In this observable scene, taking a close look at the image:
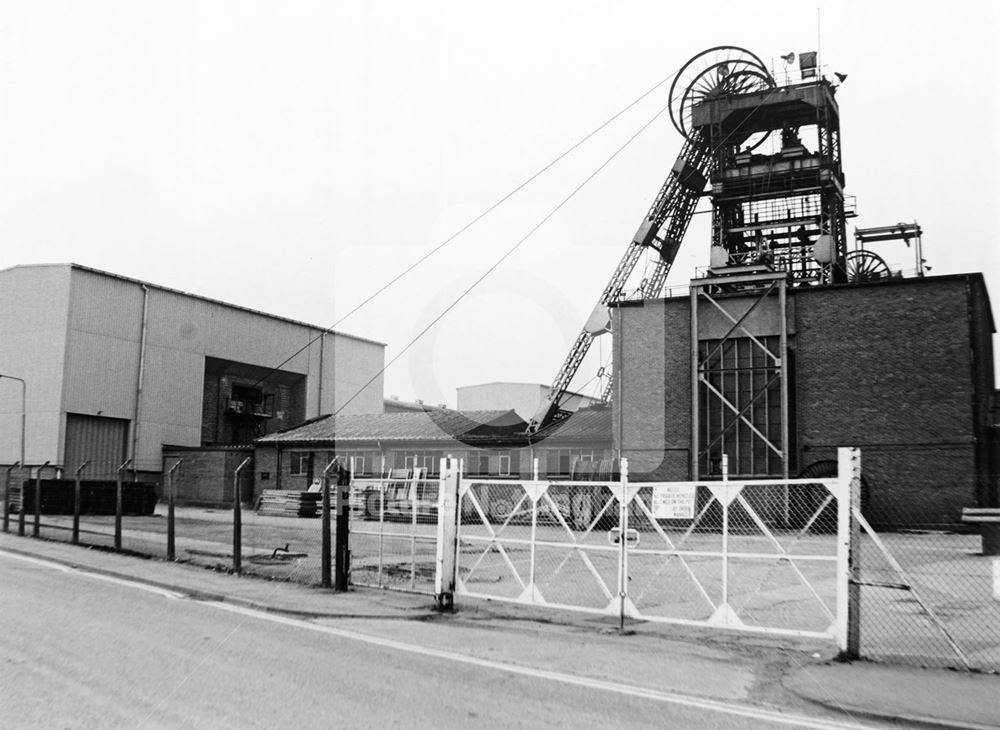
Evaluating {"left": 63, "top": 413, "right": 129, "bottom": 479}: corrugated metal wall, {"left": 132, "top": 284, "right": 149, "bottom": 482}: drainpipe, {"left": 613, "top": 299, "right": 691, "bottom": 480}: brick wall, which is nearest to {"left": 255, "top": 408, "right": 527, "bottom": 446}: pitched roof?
{"left": 613, "top": 299, "right": 691, "bottom": 480}: brick wall

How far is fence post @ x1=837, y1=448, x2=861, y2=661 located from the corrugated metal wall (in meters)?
47.9

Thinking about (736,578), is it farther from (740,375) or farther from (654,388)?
(654,388)

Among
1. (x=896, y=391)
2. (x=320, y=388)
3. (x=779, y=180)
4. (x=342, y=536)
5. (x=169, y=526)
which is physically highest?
(x=779, y=180)

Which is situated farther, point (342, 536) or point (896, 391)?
point (896, 391)

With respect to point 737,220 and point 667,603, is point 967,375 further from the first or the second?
point 667,603

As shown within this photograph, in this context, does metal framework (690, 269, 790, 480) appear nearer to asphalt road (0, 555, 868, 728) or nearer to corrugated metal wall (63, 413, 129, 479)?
asphalt road (0, 555, 868, 728)

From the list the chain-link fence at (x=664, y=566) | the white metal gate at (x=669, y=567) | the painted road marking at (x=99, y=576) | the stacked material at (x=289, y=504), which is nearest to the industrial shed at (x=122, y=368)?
the stacked material at (x=289, y=504)

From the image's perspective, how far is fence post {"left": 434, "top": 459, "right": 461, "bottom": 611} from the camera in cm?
1220

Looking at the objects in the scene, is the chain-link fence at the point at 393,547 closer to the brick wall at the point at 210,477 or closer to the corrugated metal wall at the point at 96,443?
the brick wall at the point at 210,477

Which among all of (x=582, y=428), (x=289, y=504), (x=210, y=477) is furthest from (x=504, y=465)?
(x=210, y=477)

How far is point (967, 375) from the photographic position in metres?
31.0

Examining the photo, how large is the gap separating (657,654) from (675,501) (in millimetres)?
Answer: 2287

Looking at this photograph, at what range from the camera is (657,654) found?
9312 mm

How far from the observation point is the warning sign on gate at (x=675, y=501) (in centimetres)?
1095
